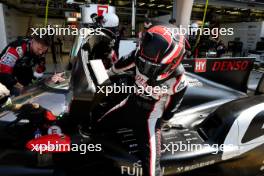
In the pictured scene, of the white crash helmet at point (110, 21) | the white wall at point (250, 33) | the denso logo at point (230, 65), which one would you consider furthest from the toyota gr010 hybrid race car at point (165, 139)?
the white wall at point (250, 33)

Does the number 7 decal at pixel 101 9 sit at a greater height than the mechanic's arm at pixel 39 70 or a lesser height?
greater

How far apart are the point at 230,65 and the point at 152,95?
52.7 inches

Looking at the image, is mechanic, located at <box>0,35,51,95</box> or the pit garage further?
mechanic, located at <box>0,35,51,95</box>

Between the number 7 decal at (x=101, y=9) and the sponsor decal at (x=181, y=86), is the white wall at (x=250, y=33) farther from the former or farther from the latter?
the sponsor decal at (x=181, y=86)

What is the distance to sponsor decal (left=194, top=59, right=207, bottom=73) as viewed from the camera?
7.89ft

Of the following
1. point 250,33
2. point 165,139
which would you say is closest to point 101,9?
point 165,139

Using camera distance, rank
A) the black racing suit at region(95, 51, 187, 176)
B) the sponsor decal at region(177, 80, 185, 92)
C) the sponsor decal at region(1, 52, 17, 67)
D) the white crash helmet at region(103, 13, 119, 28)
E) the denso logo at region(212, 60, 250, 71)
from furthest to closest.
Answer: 1. the white crash helmet at region(103, 13, 119, 28)
2. the denso logo at region(212, 60, 250, 71)
3. the sponsor decal at region(1, 52, 17, 67)
4. the sponsor decal at region(177, 80, 185, 92)
5. the black racing suit at region(95, 51, 187, 176)

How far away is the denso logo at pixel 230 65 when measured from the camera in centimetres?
252

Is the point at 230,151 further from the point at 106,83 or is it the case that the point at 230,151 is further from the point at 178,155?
the point at 106,83

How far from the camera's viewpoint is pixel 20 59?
236cm

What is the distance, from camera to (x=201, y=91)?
94.5 inches

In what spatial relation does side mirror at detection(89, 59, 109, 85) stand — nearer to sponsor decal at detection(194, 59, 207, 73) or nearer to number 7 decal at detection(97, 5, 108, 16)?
sponsor decal at detection(194, 59, 207, 73)

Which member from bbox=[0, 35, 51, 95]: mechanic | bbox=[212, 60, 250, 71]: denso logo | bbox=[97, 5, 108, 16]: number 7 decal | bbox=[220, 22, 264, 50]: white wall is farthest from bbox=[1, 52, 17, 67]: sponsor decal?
bbox=[220, 22, 264, 50]: white wall

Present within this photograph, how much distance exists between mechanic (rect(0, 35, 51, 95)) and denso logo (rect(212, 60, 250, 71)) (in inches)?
66.2
